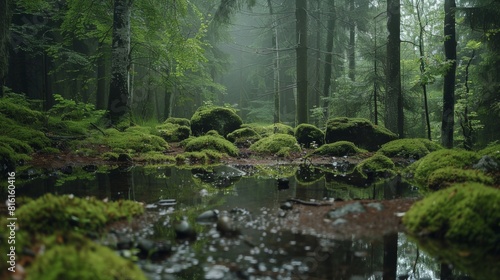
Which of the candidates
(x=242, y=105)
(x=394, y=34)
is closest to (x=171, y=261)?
(x=394, y=34)

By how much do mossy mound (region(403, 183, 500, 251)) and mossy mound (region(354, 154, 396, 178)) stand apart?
12.8ft

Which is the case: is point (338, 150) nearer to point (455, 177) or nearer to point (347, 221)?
point (455, 177)

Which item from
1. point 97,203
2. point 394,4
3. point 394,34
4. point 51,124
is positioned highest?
point 394,4

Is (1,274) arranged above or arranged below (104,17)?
below

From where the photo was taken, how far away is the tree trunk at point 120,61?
11820 millimetres

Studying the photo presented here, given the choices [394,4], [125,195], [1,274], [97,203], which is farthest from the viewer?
[394,4]

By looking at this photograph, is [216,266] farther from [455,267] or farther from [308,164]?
[308,164]

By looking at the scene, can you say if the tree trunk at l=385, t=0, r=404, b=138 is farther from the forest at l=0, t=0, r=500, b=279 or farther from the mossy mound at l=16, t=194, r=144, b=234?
the mossy mound at l=16, t=194, r=144, b=234

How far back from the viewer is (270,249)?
270 cm

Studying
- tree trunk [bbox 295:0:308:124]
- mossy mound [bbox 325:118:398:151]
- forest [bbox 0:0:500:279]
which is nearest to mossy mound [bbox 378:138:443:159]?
forest [bbox 0:0:500:279]

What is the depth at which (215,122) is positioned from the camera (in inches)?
548

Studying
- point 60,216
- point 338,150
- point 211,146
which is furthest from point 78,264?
point 338,150

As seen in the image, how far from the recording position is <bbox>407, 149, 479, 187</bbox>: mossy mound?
5633mm

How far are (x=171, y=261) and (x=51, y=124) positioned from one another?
992cm
